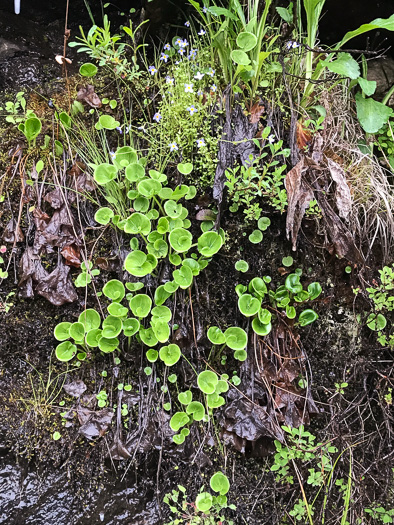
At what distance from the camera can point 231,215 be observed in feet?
5.82

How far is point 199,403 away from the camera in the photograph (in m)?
1.64

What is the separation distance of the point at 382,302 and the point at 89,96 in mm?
1923

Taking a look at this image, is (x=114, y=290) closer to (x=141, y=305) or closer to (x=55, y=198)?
(x=141, y=305)

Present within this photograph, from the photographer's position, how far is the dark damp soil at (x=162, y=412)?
65.3 inches

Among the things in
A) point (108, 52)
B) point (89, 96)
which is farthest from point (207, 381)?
point (108, 52)

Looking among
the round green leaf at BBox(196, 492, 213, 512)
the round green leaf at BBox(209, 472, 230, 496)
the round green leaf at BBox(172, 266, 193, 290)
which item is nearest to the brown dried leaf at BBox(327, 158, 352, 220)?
the round green leaf at BBox(172, 266, 193, 290)

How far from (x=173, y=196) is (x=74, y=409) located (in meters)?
1.13

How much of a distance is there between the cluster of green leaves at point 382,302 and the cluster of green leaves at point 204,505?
1073 mm

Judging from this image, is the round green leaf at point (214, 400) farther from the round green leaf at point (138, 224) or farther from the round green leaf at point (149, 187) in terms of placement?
the round green leaf at point (149, 187)

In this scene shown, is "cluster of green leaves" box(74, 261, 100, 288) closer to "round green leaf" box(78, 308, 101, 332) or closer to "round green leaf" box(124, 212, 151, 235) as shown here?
"round green leaf" box(78, 308, 101, 332)

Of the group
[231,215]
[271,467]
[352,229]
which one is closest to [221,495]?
[271,467]

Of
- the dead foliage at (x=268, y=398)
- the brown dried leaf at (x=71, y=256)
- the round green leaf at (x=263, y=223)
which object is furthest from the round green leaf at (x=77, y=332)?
the round green leaf at (x=263, y=223)

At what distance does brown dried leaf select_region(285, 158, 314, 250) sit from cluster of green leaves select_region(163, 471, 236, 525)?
44.6 inches

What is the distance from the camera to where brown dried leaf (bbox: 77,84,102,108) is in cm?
196
